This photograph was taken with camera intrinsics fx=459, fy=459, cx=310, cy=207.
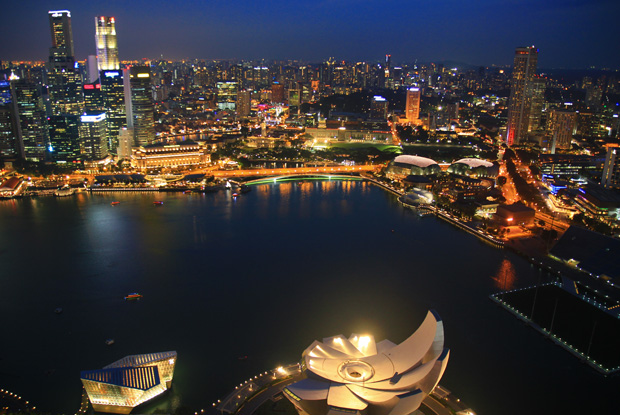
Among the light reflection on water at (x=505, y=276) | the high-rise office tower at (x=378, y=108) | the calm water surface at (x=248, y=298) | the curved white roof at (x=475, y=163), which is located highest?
the high-rise office tower at (x=378, y=108)

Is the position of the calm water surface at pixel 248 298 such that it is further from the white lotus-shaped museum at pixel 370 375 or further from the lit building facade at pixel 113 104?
the lit building facade at pixel 113 104

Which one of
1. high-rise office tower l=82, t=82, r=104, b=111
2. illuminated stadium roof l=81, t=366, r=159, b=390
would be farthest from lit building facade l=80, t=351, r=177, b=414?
high-rise office tower l=82, t=82, r=104, b=111

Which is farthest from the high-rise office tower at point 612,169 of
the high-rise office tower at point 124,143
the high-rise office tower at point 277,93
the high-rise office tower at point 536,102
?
the high-rise office tower at point 277,93

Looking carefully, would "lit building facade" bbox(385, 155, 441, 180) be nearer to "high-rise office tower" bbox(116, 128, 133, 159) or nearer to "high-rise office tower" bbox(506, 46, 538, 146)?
"high-rise office tower" bbox(506, 46, 538, 146)

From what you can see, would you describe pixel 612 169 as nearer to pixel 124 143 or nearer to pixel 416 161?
pixel 416 161

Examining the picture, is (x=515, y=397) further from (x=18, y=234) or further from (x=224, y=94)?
(x=224, y=94)

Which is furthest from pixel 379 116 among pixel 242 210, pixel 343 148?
pixel 242 210
